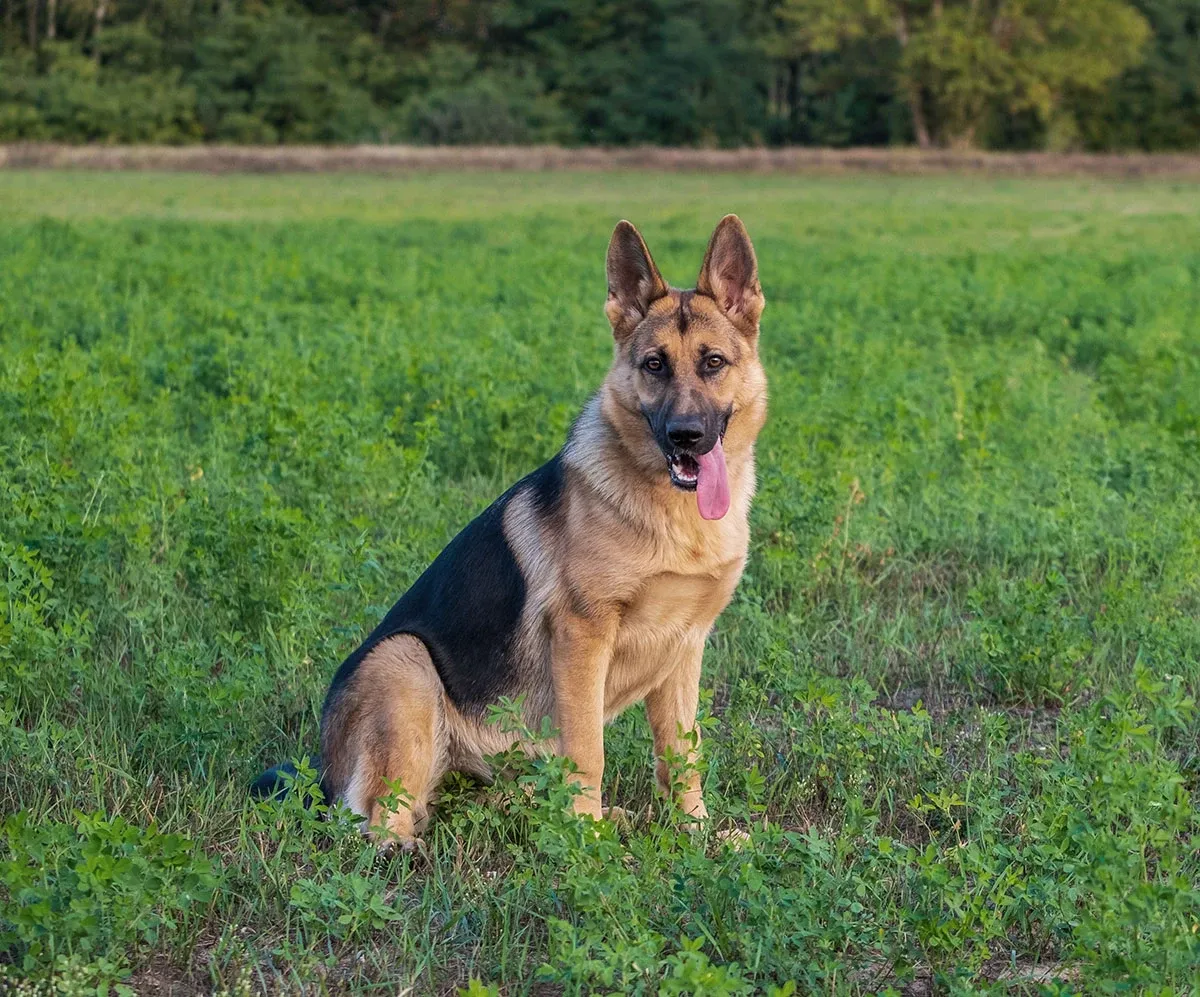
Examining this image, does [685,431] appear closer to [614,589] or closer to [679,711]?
[614,589]

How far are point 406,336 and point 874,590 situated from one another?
6293mm

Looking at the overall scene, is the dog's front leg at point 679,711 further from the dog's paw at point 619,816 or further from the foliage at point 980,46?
the foliage at point 980,46

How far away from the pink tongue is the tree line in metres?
60.5

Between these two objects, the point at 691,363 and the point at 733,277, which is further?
the point at 733,277

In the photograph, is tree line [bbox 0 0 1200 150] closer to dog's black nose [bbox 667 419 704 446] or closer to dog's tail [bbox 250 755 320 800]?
dog's tail [bbox 250 755 320 800]

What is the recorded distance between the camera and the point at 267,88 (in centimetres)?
6519

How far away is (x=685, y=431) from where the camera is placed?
4.26 m

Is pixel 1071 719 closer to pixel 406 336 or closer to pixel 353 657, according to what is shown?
pixel 353 657

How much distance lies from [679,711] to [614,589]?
2.01 feet

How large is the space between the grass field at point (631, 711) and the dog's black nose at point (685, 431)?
0.92 metres

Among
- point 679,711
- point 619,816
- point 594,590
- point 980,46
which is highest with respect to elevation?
point 980,46

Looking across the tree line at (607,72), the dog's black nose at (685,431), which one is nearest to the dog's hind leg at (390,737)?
the dog's black nose at (685,431)

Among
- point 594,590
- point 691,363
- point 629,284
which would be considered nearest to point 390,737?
point 594,590

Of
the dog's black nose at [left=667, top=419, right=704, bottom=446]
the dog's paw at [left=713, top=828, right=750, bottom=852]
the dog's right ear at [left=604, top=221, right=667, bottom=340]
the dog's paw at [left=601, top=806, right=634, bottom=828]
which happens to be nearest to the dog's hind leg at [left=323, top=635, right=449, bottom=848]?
the dog's paw at [left=601, top=806, right=634, bottom=828]
